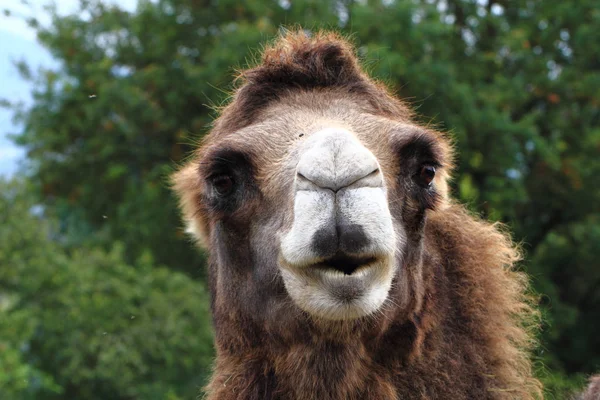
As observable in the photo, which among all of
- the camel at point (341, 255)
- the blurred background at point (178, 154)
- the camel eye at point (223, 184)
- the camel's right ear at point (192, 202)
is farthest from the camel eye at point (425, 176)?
the blurred background at point (178, 154)

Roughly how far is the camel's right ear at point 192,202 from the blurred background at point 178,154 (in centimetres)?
1031

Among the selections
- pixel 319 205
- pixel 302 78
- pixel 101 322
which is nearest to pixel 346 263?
pixel 319 205

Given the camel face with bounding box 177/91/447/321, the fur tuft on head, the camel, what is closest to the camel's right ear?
the camel

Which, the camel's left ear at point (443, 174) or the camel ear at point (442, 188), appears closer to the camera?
the camel's left ear at point (443, 174)

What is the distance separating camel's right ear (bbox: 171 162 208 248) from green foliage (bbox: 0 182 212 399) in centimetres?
1059

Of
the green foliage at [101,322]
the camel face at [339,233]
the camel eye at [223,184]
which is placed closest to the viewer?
the camel face at [339,233]

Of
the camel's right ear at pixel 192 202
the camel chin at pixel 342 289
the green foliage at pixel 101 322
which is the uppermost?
the camel's right ear at pixel 192 202

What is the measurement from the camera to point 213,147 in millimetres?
4039

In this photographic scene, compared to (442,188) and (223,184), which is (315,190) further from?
(442,188)

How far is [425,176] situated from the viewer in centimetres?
409

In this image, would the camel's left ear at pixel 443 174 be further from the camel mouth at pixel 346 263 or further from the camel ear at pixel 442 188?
the camel mouth at pixel 346 263

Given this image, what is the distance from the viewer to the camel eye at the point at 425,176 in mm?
4078

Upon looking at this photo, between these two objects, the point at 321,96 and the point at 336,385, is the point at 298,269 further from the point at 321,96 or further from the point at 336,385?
the point at 321,96

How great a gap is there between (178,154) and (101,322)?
462 centimetres
